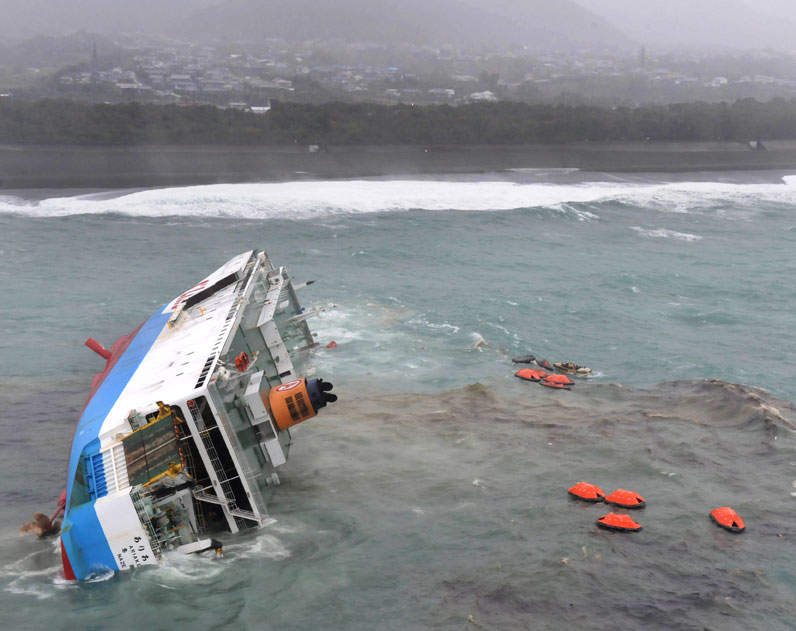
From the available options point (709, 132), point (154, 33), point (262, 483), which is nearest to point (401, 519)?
point (262, 483)

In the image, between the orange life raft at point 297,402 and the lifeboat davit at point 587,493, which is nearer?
the lifeboat davit at point 587,493

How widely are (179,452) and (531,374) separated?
11594 millimetres

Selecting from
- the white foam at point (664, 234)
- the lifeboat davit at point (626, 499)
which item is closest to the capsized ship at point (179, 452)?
the lifeboat davit at point (626, 499)

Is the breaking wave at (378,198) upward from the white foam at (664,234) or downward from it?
upward

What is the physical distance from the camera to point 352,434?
19.0 m

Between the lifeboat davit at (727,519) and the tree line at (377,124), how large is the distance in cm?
4856

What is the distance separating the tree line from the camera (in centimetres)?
5581

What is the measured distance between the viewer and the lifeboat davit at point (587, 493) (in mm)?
15664

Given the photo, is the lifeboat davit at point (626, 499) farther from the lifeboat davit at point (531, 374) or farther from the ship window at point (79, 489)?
the ship window at point (79, 489)

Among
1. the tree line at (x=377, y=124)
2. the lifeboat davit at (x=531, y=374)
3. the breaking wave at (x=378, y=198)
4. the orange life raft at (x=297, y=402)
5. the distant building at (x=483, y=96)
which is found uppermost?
the distant building at (x=483, y=96)

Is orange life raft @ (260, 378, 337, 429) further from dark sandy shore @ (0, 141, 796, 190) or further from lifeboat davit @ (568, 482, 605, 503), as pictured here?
dark sandy shore @ (0, 141, 796, 190)

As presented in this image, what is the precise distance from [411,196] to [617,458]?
1377 inches

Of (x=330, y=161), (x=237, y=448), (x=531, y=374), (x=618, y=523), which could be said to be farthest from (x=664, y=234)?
(x=237, y=448)

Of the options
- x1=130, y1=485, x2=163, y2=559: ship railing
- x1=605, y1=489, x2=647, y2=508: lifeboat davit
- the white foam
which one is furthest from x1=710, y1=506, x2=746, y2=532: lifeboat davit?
the white foam
